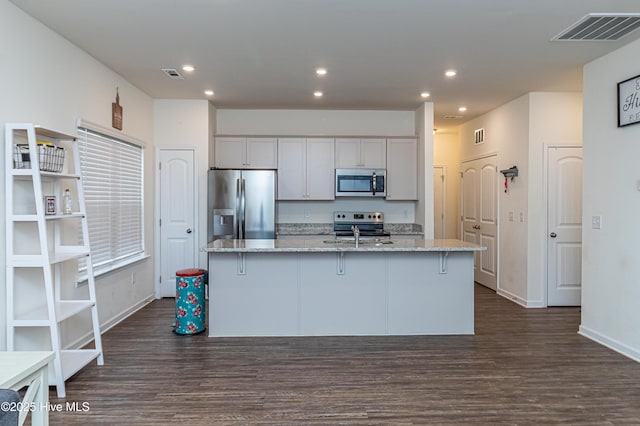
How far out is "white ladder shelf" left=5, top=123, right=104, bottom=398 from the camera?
9.19 ft

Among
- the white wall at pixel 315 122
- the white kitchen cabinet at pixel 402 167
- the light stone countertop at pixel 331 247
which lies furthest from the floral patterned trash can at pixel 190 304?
the white kitchen cabinet at pixel 402 167

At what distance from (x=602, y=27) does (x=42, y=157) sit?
4.42 meters

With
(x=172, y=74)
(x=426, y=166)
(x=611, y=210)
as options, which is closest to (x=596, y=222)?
(x=611, y=210)

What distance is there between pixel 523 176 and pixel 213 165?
4.34m

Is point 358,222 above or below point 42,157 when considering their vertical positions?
below

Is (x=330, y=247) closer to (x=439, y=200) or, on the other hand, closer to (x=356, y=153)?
(x=356, y=153)

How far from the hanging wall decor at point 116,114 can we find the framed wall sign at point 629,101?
5093mm

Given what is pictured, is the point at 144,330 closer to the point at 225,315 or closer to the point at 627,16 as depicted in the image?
the point at 225,315

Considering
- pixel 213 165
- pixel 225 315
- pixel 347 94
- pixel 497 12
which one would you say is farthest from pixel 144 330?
pixel 497 12

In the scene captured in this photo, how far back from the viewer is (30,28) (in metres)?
3.13

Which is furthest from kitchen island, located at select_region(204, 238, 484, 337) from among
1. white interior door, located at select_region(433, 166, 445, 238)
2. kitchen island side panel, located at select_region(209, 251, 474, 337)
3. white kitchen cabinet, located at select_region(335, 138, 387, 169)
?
white interior door, located at select_region(433, 166, 445, 238)

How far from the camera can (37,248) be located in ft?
10.4

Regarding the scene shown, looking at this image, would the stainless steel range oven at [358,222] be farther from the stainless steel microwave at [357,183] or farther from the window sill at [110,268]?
the window sill at [110,268]

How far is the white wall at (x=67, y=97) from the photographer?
2910 millimetres
